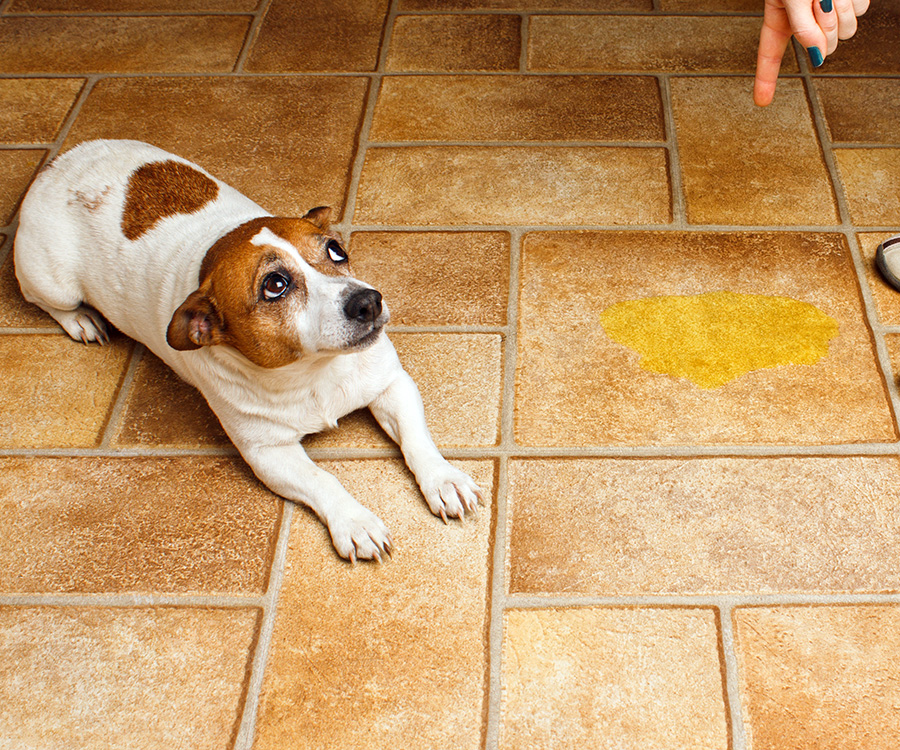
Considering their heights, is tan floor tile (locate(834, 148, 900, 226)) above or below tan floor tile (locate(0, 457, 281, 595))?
above

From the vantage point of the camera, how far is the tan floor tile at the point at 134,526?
197 cm

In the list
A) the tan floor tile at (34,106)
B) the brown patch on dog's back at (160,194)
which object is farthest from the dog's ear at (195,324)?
the tan floor tile at (34,106)

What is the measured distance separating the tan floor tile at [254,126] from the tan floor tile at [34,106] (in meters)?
0.09

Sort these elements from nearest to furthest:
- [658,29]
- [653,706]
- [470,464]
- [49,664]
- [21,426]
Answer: [653,706] < [49,664] < [470,464] < [21,426] < [658,29]

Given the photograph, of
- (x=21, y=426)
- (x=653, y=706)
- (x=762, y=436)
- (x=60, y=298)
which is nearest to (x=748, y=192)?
(x=762, y=436)

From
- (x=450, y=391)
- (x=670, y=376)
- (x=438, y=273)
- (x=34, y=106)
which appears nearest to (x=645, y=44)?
(x=438, y=273)

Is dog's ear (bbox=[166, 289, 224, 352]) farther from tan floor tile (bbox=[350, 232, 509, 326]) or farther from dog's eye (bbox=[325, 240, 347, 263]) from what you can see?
tan floor tile (bbox=[350, 232, 509, 326])

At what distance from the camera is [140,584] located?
77.2 inches

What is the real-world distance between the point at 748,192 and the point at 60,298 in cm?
217

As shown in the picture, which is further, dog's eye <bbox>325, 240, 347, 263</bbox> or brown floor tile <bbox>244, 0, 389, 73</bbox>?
brown floor tile <bbox>244, 0, 389, 73</bbox>

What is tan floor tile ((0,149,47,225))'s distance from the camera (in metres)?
2.91

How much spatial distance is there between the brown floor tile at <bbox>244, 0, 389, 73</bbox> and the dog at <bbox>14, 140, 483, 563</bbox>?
126 cm

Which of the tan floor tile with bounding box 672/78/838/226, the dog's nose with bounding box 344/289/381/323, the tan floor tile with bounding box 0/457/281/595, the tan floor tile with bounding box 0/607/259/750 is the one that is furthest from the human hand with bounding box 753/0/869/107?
the tan floor tile with bounding box 0/607/259/750

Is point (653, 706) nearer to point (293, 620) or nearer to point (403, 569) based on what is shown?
point (403, 569)
